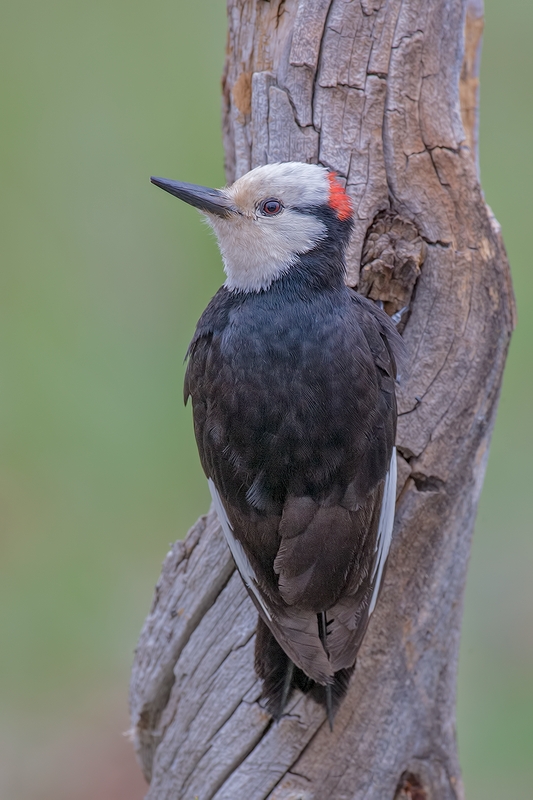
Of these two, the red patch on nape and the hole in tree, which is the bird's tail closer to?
the hole in tree

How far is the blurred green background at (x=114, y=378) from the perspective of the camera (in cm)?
403

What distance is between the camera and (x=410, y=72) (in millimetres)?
2416

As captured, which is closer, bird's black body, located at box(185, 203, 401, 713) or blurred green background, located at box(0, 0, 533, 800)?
bird's black body, located at box(185, 203, 401, 713)

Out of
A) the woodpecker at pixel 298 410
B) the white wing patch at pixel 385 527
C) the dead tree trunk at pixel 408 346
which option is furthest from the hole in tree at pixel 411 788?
the white wing patch at pixel 385 527

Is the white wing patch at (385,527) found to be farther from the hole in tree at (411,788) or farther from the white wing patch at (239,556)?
the hole in tree at (411,788)

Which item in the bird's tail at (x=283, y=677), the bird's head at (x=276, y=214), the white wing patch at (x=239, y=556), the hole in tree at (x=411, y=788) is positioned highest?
the bird's head at (x=276, y=214)

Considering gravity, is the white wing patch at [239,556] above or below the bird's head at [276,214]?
below

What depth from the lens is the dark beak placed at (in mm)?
2170

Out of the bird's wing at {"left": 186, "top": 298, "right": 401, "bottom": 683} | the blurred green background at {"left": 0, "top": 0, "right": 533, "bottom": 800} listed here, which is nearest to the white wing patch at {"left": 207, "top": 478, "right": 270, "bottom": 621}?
the bird's wing at {"left": 186, "top": 298, "right": 401, "bottom": 683}

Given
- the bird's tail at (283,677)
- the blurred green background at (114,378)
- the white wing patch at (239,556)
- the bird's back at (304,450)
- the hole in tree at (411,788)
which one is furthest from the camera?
the blurred green background at (114,378)

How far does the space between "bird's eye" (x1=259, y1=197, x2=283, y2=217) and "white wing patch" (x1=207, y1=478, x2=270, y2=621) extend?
73 cm

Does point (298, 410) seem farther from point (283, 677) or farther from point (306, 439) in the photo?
point (283, 677)

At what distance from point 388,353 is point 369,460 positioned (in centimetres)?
29

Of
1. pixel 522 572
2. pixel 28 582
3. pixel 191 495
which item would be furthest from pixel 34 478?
pixel 522 572
